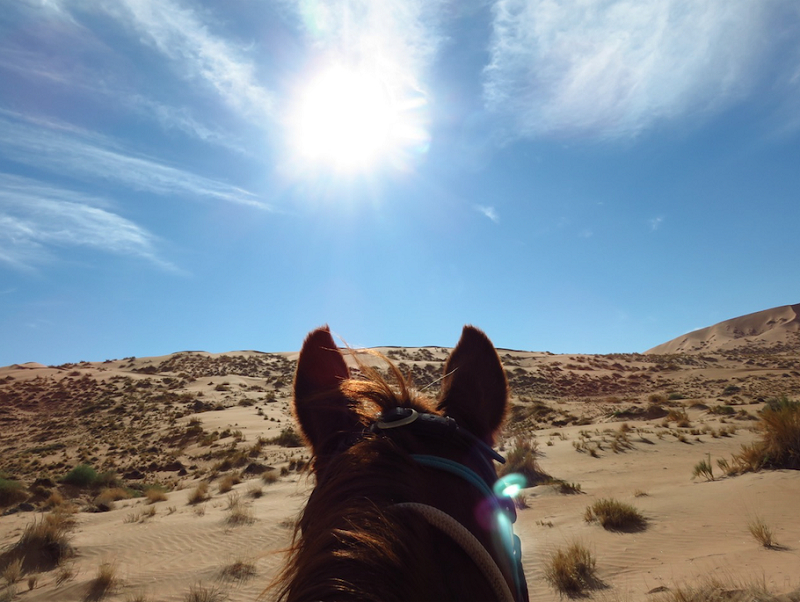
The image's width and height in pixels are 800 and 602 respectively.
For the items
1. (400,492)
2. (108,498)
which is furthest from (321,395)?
(108,498)

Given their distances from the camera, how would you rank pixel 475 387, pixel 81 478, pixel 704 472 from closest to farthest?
1. pixel 475 387
2. pixel 704 472
3. pixel 81 478

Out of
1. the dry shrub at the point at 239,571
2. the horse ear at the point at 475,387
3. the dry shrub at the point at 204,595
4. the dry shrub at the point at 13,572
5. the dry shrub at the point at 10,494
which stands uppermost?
the horse ear at the point at 475,387

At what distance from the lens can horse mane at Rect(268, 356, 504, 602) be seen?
958 millimetres

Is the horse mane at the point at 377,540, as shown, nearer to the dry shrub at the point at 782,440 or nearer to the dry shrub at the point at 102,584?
the dry shrub at the point at 102,584

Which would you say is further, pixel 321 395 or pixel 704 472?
pixel 704 472

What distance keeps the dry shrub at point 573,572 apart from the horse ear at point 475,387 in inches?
159

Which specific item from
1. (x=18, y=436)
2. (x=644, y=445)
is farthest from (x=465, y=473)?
(x=18, y=436)

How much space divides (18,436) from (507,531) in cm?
3270

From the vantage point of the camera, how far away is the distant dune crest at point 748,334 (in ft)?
262

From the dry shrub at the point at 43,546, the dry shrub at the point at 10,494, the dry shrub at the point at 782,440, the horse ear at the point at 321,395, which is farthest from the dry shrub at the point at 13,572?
the dry shrub at the point at 782,440

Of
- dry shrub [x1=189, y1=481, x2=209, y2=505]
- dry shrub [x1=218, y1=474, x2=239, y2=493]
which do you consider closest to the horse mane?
dry shrub [x1=189, y1=481, x2=209, y2=505]

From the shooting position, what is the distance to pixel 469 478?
4.69 ft

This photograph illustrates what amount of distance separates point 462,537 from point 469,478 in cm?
31

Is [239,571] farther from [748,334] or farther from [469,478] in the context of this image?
[748,334]
